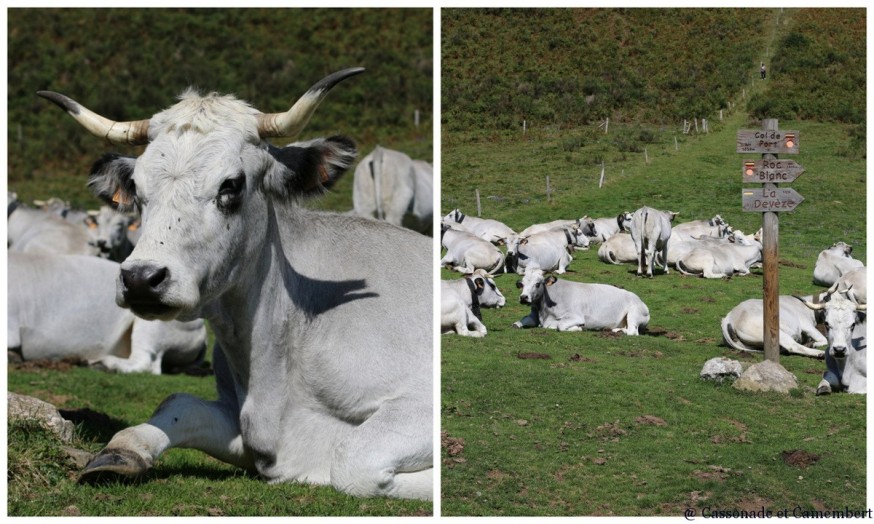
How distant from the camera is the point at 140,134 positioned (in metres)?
7.10

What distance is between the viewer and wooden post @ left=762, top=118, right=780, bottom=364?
7.99 m

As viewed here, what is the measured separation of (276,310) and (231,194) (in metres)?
0.99

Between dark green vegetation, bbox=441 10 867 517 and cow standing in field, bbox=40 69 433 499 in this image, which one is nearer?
cow standing in field, bbox=40 69 433 499

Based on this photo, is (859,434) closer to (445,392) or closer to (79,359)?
(445,392)

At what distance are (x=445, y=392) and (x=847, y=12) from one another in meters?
4.16

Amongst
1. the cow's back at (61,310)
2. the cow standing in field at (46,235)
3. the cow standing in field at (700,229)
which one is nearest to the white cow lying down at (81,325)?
the cow's back at (61,310)

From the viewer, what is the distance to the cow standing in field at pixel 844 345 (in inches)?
313

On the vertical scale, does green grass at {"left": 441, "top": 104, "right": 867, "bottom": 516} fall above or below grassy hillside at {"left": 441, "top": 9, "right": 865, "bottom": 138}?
below

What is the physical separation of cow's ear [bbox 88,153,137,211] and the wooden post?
428cm

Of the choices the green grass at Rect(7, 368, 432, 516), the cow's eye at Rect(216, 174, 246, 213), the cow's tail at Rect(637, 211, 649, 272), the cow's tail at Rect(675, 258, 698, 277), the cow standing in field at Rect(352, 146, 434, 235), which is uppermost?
the cow standing in field at Rect(352, 146, 434, 235)

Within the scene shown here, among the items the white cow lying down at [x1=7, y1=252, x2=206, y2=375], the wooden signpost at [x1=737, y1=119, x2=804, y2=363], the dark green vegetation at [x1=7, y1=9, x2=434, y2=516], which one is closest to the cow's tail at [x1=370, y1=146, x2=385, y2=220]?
the dark green vegetation at [x1=7, y1=9, x2=434, y2=516]

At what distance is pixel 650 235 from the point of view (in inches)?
319

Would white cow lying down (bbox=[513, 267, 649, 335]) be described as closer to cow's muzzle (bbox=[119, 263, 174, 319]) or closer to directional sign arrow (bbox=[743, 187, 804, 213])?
directional sign arrow (bbox=[743, 187, 804, 213])

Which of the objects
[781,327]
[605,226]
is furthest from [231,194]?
[781,327]
